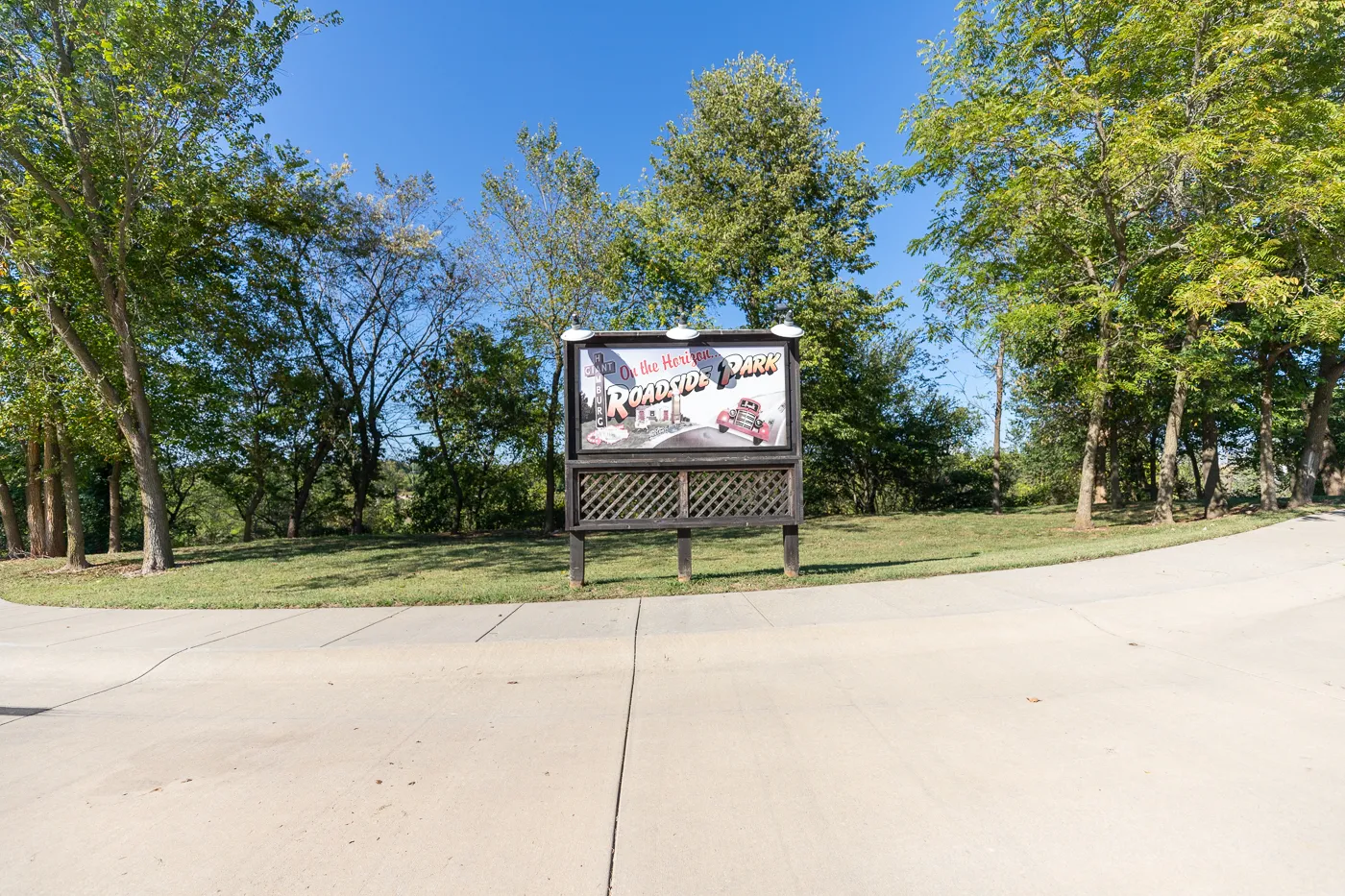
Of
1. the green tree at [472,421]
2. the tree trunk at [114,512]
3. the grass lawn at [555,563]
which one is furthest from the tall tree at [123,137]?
the green tree at [472,421]

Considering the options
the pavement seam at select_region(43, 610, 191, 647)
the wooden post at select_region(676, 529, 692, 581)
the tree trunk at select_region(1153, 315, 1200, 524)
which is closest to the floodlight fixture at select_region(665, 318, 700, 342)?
the wooden post at select_region(676, 529, 692, 581)

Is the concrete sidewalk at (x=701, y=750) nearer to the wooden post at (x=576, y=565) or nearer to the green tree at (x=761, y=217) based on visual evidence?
the wooden post at (x=576, y=565)

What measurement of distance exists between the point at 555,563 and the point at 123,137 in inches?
429

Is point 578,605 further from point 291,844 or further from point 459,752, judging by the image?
point 291,844

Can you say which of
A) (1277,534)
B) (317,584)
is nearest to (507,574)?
(317,584)

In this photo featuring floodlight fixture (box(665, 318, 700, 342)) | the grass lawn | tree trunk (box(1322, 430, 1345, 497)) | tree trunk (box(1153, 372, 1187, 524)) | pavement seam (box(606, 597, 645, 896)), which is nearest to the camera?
pavement seam (box(606, 597, 645, 896))

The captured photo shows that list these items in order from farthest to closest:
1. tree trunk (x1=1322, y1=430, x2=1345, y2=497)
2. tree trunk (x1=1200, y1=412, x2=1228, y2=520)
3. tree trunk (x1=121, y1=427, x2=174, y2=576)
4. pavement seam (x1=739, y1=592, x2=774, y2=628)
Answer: tree trunk (x1=1322, y1=430, x2=1345, y2=497) → tree trunk (x1=1200, y1=412, x2=1228, y2=520) → tree trunk (x1=121, y1=427, x2=174, y2=576) → pavement seam (x1=739, y1=592, x2=774, y2=628)

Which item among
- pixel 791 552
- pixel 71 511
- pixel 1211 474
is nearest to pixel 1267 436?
pixel 1211 474

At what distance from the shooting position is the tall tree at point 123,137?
11.1 metres

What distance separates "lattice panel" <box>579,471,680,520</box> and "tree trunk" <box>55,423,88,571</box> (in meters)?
12.6

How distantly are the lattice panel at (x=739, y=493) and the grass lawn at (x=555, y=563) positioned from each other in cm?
92

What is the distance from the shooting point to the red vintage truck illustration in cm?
864

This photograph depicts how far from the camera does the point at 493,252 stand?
21156 millimetres

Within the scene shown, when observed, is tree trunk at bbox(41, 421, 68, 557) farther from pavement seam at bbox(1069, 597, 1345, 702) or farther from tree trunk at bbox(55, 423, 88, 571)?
pavement seam at bbox(1069, 597, 1345, 702)
